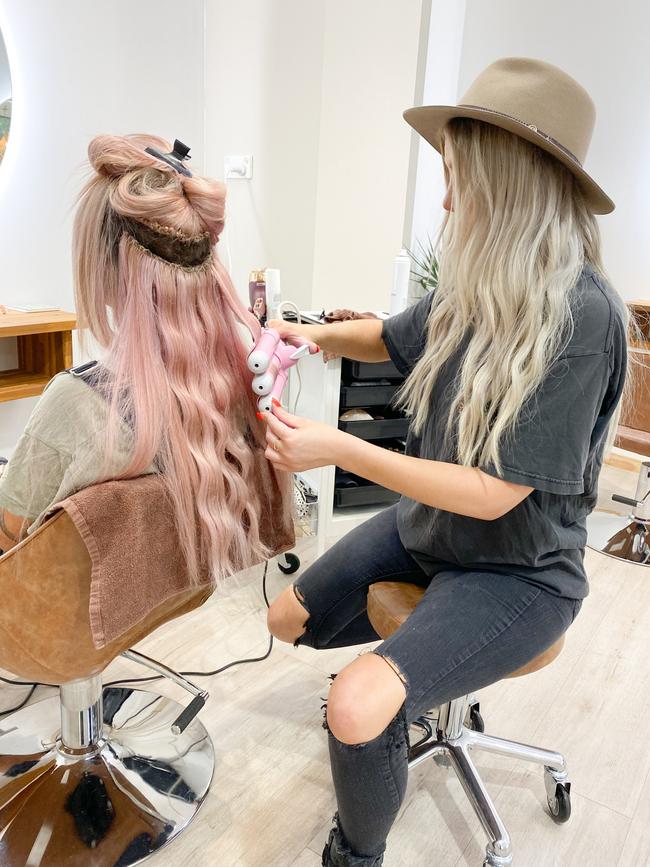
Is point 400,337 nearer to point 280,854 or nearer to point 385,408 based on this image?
point 385,408

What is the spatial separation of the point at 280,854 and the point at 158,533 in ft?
2.26

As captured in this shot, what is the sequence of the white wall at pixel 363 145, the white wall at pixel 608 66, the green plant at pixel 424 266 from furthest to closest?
the white wall at pixel 608 66 → the white wall at pixel 363 145 → the green plant at pixel 424 266

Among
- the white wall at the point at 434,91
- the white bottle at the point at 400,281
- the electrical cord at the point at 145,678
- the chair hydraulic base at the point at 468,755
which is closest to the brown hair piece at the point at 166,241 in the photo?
the chair hydraulic base at the point at 468,755

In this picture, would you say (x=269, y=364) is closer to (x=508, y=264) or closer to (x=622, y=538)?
(x=508, y=264)

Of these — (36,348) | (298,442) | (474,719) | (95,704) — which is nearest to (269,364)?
(298,442)

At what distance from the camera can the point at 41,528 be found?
2.81 ft

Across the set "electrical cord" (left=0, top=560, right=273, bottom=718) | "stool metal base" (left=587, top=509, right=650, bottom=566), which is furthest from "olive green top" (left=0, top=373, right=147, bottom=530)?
"stool metal base" (left=587, top=509, right=650, bottom=566)

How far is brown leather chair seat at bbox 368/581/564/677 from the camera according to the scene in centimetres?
109

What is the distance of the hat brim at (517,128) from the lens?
3.09 feet

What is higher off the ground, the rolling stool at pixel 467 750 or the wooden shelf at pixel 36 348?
the wooden shelf at pixel 36 348

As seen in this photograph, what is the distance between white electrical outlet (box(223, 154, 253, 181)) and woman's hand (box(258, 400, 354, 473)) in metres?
2.21

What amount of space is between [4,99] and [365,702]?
238 cm

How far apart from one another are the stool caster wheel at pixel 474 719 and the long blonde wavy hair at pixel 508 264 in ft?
2.48

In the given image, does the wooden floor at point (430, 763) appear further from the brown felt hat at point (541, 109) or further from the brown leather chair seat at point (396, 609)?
the brown felt hat at point (541, 109)
